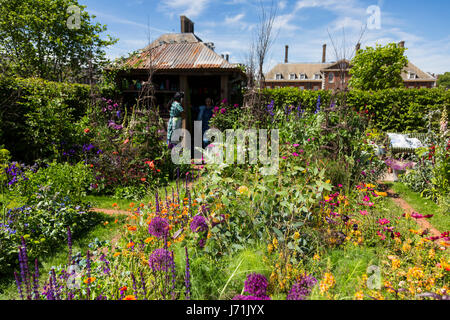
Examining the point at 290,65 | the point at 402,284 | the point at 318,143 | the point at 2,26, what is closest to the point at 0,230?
the point at 402,284

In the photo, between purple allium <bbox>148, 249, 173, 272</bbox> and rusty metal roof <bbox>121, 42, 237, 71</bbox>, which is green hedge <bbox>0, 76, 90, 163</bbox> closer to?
rusty metal roof <bbox>121, 42, 237, 71</bbox>

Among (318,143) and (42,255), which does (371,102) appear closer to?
(318,143)

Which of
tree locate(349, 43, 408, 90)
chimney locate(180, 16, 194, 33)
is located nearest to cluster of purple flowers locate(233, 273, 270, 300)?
chimney locate(180, 16, 194, 33)

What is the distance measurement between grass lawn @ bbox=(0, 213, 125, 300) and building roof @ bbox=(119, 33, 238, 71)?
6251 millimetres

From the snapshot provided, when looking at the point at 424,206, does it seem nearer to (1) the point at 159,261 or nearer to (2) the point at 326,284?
(2) the point at 326,284

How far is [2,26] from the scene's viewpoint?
15.2 m

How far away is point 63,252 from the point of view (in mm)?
3389

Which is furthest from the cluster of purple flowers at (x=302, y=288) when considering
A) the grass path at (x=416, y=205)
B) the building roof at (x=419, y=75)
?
the building roof at (x=419, y=75)

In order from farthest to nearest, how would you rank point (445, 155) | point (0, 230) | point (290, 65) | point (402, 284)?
point (290, 65), point (445, 155), point (0, 230), point (402, 284)

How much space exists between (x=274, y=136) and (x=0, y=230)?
4.57m

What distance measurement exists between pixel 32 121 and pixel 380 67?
27714mm

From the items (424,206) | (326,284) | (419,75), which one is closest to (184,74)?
(424,206)

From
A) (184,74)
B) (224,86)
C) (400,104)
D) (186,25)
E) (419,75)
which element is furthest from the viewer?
(419,75)

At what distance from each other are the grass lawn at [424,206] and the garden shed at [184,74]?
Answer: 575 cm
